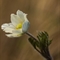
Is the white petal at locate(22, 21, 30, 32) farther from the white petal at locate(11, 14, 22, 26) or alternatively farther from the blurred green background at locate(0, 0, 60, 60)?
the blurred green background at locate(0, 0, 60, 60)

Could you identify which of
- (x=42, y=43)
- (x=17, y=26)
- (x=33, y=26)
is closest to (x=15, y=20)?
(x=17, y=26)

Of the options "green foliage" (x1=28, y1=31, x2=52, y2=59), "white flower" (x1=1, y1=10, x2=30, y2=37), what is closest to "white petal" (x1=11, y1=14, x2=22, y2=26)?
"white flower" (x1=1, y1=10, x2=30, y2=37)

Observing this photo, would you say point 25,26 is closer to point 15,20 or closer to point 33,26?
point 15,20

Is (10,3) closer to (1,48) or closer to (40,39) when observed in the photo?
(1,48)

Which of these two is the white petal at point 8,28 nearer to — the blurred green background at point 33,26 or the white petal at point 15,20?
the white petal at point 15,20

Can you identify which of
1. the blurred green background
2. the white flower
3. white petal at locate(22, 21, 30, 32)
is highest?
the blurred green background
